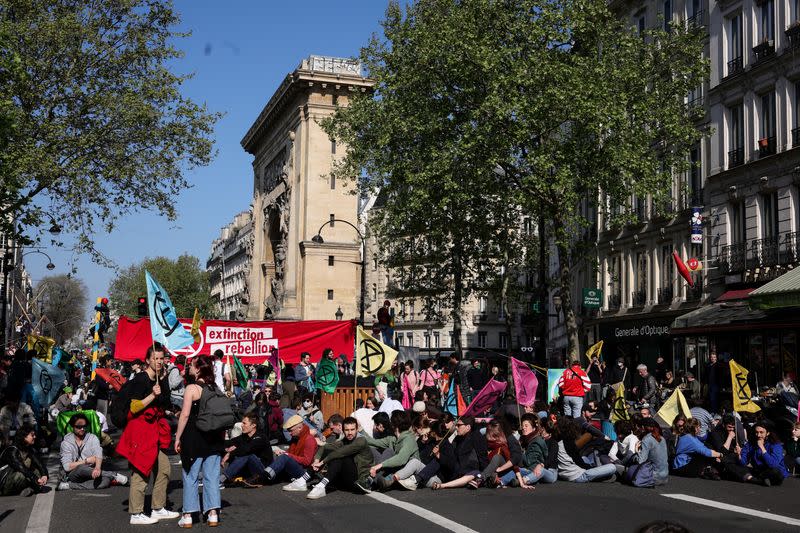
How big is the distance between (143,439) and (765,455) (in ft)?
30.3

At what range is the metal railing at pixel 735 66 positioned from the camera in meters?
33.2

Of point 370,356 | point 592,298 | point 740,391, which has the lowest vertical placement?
point 740,391

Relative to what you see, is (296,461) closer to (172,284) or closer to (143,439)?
(143,439)

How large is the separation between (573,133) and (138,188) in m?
14.5

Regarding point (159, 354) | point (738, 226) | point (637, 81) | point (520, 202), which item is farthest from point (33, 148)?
point (738, 226)

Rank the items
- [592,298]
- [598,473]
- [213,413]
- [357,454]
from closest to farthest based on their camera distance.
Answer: [213,413] < [357,454] < [598,473] < [592,298]

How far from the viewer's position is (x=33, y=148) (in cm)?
2295

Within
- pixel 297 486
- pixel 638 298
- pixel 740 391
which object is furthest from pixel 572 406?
pixel 638 298

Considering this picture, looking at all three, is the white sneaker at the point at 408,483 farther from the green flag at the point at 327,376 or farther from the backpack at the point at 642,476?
the green flag at the point at 327,376

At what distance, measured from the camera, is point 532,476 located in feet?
47.8

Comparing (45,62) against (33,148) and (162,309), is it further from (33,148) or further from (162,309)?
(162,309)

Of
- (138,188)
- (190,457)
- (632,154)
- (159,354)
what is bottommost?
(190,457)

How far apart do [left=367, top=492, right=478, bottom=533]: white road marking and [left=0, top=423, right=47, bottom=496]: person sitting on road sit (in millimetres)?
4522

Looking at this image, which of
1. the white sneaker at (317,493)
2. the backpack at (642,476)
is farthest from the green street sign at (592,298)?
the white sneaker at (317,493)
